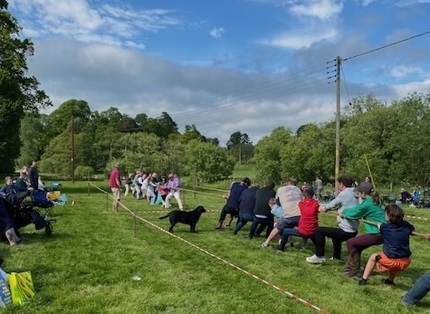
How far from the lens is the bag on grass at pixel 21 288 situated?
6.03 meters

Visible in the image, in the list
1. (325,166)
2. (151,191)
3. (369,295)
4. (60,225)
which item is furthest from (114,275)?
(325,166)

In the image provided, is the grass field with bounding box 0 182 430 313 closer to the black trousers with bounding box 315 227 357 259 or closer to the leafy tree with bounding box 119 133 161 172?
the black trousers with bounding box 315 227 357 259

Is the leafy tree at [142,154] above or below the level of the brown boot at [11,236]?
above

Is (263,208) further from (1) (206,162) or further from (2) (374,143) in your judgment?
(1) (206,162)

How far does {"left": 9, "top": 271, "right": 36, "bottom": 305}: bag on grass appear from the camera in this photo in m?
6.03

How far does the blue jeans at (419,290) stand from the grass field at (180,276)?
0.13 m

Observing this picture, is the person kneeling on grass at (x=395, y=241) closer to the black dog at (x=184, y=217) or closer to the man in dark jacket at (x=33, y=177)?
the black dog at (x=184, y=217)

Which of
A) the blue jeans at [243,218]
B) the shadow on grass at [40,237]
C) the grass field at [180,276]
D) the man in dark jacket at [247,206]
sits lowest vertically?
the grass field at [180,276]

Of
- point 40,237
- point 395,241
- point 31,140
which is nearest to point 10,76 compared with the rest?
point 40,237

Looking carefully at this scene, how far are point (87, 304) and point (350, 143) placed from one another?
47254 mm

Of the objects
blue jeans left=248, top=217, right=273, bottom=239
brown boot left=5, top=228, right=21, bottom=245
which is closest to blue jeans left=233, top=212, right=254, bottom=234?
blue jeans left=248, top=217, right=273, bottom=239

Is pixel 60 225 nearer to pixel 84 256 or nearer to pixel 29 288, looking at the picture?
pixel 84 256

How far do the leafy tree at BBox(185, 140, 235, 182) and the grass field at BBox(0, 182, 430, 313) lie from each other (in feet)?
188

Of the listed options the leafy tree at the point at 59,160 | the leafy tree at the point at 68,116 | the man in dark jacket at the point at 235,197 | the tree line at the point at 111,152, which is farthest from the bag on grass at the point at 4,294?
the leafy tree at the point at 68,116
